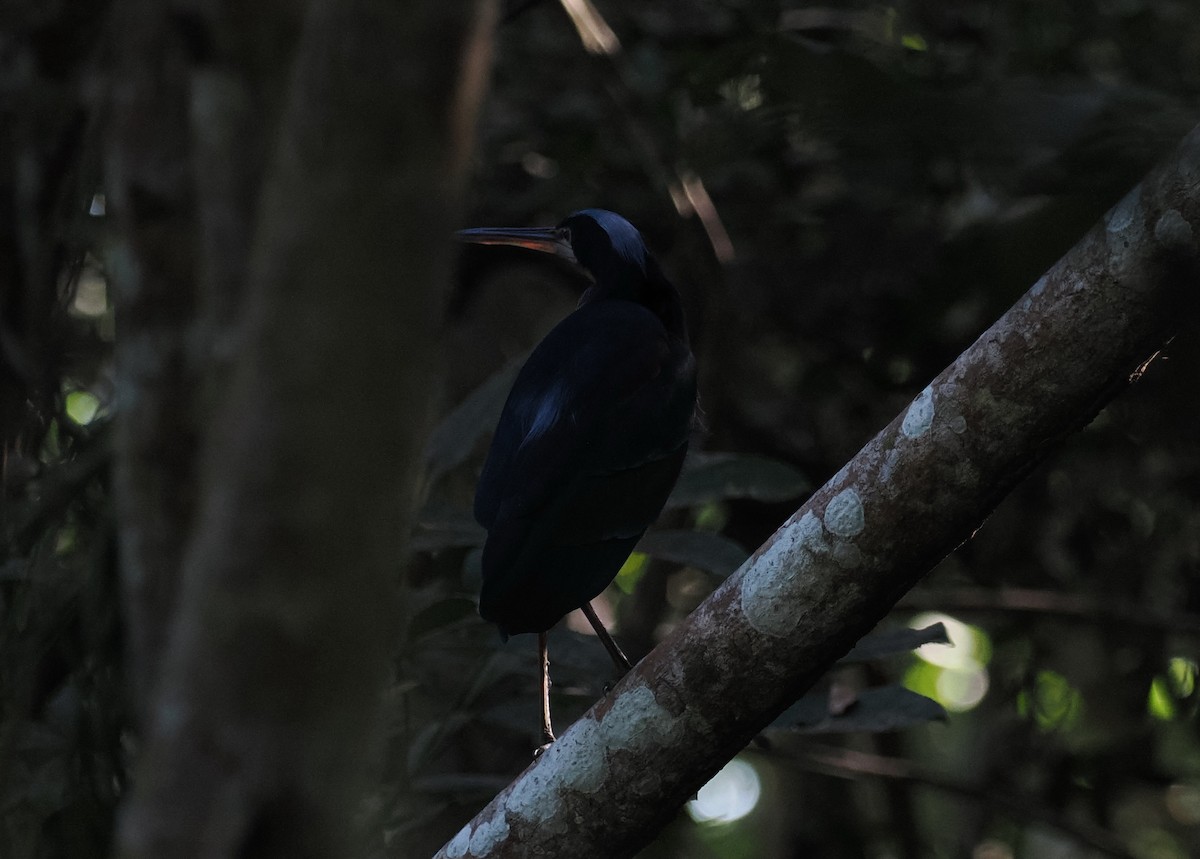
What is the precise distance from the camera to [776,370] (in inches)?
214

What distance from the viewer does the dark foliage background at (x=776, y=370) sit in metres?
2.68

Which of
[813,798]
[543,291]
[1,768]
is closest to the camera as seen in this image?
[1,768]

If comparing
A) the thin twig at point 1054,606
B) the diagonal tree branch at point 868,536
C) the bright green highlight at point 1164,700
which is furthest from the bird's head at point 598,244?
the bright green highlight at point 1164,700

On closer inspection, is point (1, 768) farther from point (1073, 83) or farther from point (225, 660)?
point (1073, 83)

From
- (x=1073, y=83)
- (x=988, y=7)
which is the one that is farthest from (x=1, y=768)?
(x=988, y=7)

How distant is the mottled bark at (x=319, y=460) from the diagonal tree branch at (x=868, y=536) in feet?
3.48

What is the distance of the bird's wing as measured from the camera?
114 inches

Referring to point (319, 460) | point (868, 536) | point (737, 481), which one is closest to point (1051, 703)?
point (737, 481)

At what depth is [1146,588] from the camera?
462cm

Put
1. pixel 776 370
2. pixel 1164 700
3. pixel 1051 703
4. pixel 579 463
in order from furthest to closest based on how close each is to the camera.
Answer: pixel 776 370, pixel 1051 703, pixel 1164 700, pixel 579 463

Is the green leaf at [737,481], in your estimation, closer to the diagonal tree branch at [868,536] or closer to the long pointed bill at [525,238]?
the long pointed bill at [525,238]

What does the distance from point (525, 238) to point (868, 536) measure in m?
1.82

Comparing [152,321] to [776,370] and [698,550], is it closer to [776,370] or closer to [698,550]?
[698,550]

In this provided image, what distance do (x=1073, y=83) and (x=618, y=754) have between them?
175 cm
